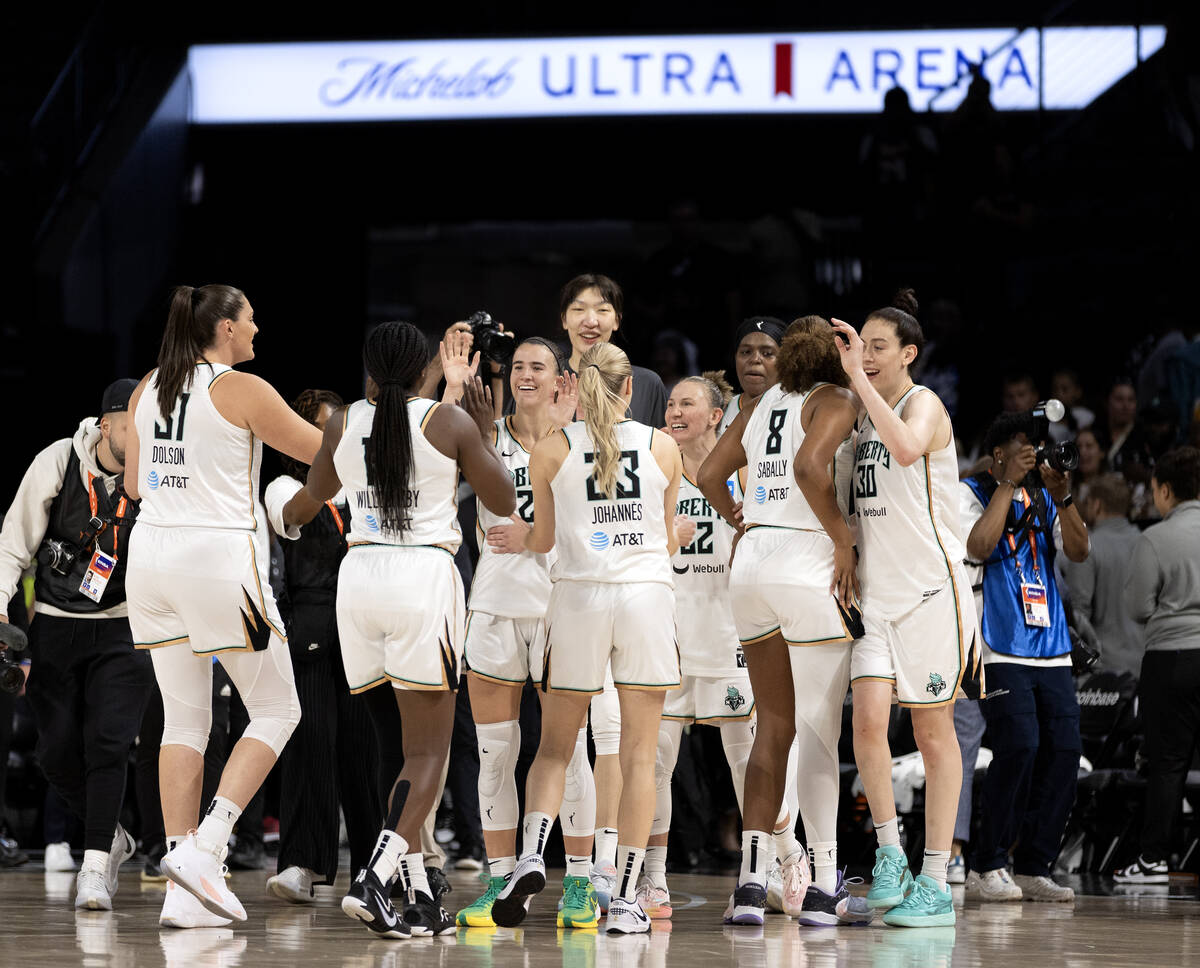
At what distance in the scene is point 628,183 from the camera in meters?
14.2

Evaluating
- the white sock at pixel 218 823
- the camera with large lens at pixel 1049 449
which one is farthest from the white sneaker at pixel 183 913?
the camera with large lens at pixel 1049 449

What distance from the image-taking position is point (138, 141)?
45.2ft

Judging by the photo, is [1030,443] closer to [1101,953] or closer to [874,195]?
[1101,953]

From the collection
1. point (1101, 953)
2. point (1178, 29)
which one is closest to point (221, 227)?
point (1178, 29)

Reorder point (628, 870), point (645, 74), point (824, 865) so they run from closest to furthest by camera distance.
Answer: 1. point (628, 870)
2. point (824, 865)
3. point (645, 74)

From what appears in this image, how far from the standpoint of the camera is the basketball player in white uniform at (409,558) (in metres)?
5.53

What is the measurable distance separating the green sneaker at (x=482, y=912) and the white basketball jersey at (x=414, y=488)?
A: 125 centimetres

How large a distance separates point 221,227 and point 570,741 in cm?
953

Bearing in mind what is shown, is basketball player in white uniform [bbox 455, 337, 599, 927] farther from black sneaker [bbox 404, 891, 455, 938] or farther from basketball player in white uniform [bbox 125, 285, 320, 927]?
basketball player in white uniform [bbox 125, 285, 320, 927]

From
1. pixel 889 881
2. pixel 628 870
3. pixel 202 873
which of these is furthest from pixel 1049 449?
pixel 202 873

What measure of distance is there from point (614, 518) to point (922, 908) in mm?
1717

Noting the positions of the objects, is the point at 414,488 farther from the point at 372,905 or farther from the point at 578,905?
the point at 578,905

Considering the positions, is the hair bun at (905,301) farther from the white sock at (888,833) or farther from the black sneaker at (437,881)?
the black sneaker at (437,881)

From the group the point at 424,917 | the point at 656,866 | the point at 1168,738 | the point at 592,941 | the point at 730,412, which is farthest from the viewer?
the point at 1168,738
